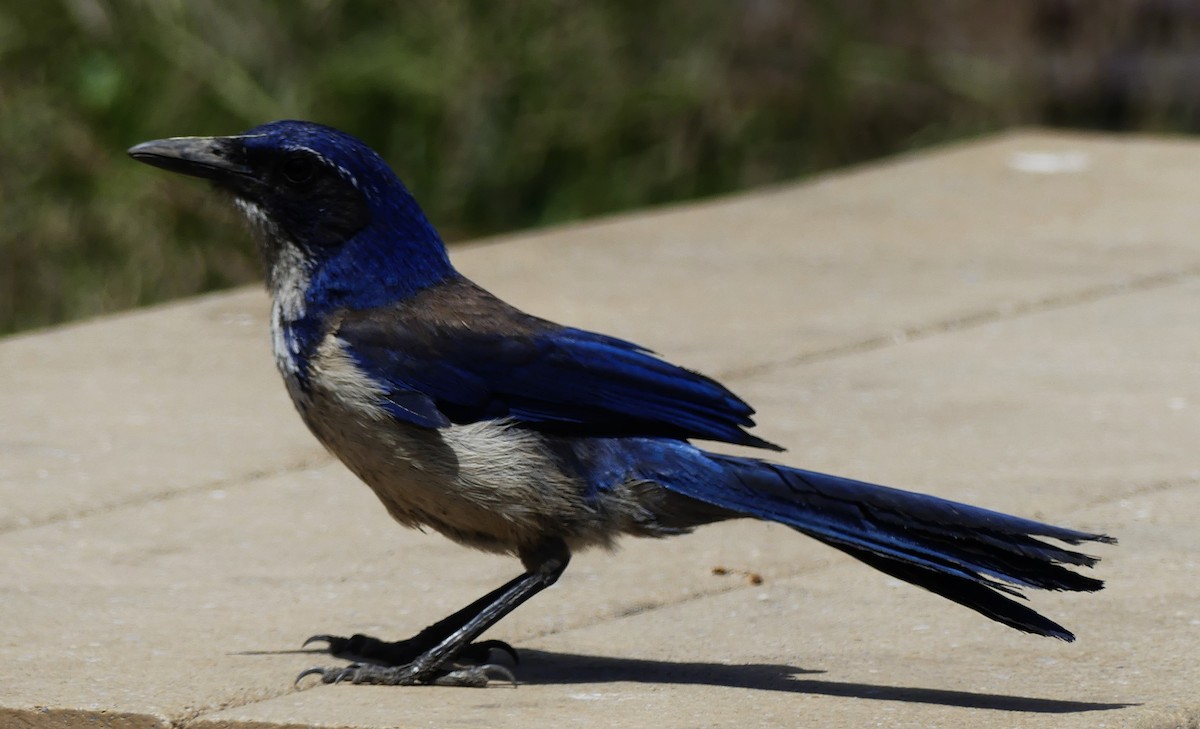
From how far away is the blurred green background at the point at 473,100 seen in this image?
9.10m

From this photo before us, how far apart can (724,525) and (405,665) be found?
46.5 inches

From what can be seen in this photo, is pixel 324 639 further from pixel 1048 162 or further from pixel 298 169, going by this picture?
pixel 1048 162

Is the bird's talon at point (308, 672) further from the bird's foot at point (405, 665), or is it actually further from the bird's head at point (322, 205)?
the bird's head at point (322, 205)

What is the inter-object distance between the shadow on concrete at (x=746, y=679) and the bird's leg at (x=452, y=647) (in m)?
0.10

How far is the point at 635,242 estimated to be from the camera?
788 centimetres

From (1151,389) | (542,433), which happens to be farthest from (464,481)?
(1151,389)

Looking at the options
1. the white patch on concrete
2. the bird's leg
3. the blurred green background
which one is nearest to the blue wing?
the bird's leg

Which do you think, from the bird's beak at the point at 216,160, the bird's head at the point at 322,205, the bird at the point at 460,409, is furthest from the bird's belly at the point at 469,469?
the bird's beak at the point at 216,160

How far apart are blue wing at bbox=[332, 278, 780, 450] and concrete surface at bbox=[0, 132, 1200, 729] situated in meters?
0.49

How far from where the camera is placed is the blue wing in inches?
155

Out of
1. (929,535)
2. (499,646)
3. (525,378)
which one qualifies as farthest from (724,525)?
(929,535)

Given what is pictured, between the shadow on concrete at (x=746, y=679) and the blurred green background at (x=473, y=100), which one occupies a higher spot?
the blurred green background at (x=473, y=100)

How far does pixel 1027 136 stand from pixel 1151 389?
389 cm

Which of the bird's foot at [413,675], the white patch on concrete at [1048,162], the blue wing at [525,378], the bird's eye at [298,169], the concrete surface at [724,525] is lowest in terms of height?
the bird's foot at [413,675]
